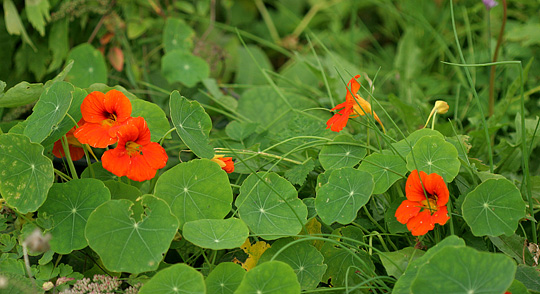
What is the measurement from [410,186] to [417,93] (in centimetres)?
103

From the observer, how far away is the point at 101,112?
94 cm

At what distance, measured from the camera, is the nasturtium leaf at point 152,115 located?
1.04 m

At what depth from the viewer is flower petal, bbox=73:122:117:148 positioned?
88cm

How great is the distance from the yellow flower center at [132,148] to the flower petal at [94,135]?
0.03 metres

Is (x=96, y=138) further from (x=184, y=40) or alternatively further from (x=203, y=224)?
(x=184, y=40)

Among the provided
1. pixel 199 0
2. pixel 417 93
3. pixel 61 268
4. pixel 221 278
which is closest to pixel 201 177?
pixel 221 278

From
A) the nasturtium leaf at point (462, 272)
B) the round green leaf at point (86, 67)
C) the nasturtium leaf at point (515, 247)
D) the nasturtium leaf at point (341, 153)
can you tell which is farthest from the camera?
the round green leaf at point (86, 67)

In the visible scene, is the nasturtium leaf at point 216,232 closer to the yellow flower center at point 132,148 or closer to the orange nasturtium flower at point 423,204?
the yellow flower center at point 132,148

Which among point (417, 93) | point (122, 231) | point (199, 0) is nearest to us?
point (122, 231)

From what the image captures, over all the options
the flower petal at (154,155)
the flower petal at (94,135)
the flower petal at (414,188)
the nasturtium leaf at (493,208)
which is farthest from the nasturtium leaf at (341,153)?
the flower petal at (94,135)

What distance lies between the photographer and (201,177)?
96 centimetres

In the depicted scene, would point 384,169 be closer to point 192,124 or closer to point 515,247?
point 515,247

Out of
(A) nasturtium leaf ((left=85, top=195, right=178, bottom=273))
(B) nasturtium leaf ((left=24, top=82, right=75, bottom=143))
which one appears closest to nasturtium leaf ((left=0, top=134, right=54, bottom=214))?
(B) nasturtium leaf ((left=24, top=82, right=75, bottom=143))

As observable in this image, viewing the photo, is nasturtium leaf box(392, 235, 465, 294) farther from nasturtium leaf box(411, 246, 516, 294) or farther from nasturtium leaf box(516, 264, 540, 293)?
nasturtium leaf box(516, 264, 540, 293)
